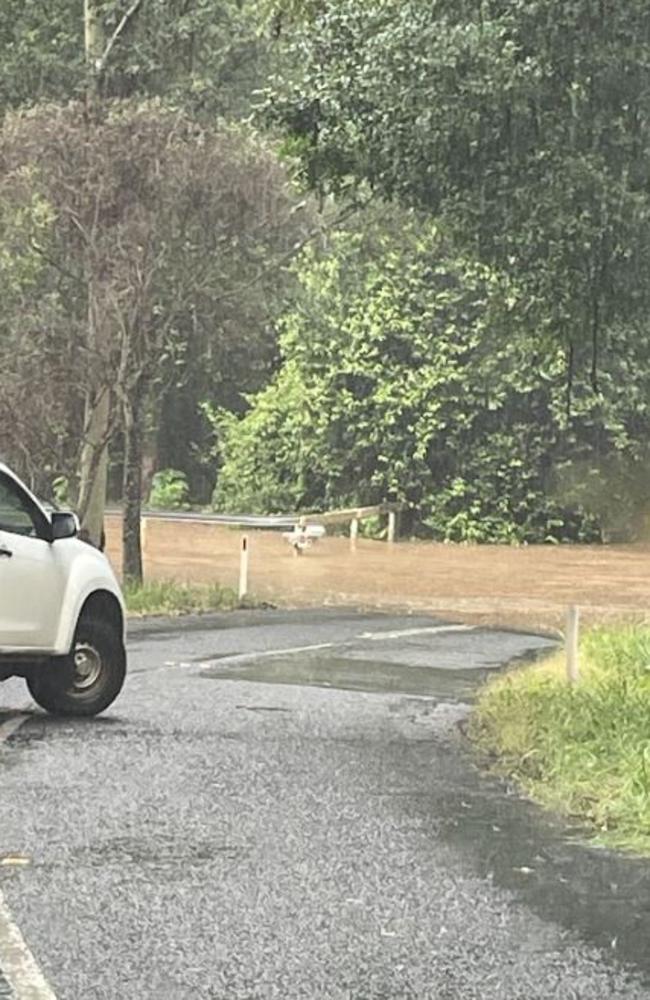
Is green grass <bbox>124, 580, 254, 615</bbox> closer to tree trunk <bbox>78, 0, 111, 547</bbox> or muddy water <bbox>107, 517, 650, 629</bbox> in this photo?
tree trunk <bbox>78, 0, 111, 547</bbox>

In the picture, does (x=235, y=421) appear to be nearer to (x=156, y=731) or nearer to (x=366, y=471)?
(x=366, y=471)

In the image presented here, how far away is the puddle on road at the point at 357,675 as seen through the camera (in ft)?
51.2

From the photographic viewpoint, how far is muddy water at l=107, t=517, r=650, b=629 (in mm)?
28578

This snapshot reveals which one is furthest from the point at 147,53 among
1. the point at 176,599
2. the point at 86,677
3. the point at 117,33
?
the point at 86,677

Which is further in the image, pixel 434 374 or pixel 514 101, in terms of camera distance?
pixel 434 374

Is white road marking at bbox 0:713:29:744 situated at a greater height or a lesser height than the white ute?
lesser

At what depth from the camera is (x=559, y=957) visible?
19.8ft

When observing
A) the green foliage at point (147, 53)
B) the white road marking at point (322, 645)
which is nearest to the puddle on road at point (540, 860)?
the white road marking at point (322, 645)

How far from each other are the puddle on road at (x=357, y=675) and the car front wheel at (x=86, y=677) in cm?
332

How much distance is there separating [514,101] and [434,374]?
91.1ft

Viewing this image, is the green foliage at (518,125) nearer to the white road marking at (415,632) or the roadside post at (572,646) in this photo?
the roadside post at (572,646)

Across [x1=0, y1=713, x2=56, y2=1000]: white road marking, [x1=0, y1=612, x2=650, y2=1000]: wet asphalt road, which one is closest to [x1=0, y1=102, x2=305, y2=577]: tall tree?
[x1=0, y1=612, x2=650, y2=1000]: wet asphalt road

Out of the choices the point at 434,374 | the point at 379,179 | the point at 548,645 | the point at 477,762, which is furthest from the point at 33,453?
the point at 434,374

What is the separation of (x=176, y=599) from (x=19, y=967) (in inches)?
748
